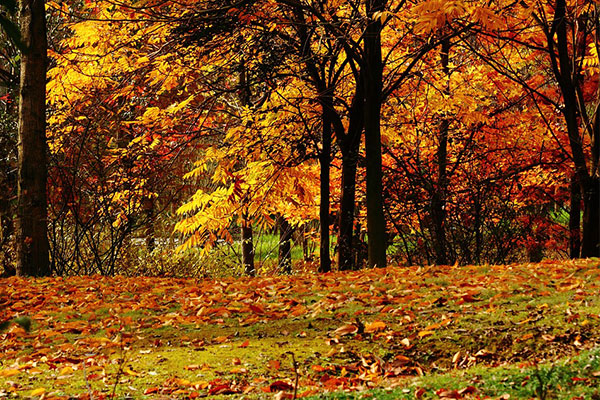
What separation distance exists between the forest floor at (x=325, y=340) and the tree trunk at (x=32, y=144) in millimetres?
2283

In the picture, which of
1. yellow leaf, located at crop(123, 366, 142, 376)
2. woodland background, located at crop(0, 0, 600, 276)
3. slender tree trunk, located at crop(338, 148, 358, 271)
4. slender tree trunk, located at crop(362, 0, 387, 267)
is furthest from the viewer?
slender tree trunk, located at crop(338, 148, 358, 271)

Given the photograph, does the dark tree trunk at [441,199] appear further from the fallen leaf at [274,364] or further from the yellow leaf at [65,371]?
the yellow leaf at [65,371]

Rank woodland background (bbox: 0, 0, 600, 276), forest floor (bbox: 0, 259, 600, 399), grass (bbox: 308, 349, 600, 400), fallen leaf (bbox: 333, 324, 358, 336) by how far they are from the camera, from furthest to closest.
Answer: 1. woodland background (bbox: 0, 0, 600, 276)
2. fallen leaf (bbox: 333, 324, 358, 336)
3. forest floor (bbox: 0, 259, 600, 399)
4. grass (bbox: 308, 349, 600, 400)

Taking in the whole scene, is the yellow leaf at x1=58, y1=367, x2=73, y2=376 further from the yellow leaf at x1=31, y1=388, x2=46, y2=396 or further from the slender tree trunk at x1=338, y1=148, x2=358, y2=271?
the slender tree trunk at x1=338, y1=148, x2=358, y2=271

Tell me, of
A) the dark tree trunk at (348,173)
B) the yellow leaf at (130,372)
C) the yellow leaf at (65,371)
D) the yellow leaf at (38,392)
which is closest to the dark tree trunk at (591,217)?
the dark tree trunk at (348,173)

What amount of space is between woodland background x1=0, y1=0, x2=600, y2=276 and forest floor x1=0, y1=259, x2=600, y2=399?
2.84 meters

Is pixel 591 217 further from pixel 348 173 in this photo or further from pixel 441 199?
pixel 348 173

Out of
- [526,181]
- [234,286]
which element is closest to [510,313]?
[234,286]

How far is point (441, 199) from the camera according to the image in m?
11.9

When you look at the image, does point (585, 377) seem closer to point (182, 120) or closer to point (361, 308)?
point (361, 308)

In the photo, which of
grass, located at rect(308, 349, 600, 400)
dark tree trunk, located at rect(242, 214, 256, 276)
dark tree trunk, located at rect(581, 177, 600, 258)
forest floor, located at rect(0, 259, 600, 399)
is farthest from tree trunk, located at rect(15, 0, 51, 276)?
dark tree trunk, located at rect(581, 177, 600, 258)

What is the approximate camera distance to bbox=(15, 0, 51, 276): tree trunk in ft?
30.0

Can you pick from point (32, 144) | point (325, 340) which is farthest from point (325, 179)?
point (325, 340)

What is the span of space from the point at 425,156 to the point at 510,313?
342 inches
